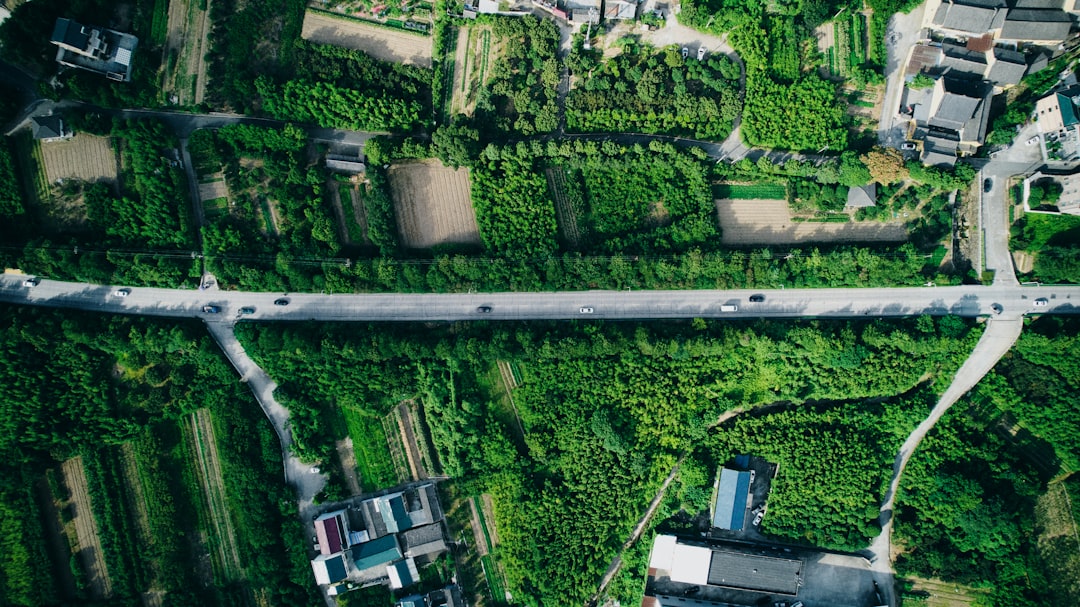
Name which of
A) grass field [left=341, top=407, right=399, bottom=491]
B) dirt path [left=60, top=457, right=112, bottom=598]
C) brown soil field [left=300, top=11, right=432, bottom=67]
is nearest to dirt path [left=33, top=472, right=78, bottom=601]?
dirt path [left=60, top=457, right=112, bottom=598]

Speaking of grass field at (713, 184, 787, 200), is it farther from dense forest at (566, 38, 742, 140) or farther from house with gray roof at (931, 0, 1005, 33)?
house with gray roof at (931, 0, 1005, 33)

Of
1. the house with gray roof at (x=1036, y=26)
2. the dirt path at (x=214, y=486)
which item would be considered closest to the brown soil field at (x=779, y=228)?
the house with gray roof at (x=1036, y=26)

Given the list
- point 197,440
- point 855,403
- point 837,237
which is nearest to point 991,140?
point 837,237

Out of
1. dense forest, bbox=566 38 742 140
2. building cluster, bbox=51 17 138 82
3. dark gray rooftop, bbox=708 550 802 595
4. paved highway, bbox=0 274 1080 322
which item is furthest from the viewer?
dense forest, bbox=566 38 742 140

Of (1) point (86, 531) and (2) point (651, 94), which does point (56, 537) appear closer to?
(1) point (86, 531)

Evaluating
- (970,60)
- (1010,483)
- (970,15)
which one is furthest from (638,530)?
(970,15)

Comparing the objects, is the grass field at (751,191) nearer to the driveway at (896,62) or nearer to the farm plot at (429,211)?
the driveway at (896,62)
